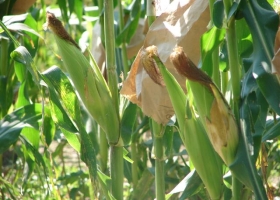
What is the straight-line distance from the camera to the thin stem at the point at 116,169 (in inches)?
51.6

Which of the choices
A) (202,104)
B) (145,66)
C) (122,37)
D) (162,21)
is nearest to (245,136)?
(202,104)

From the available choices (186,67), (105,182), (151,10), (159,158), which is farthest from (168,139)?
(186,67)

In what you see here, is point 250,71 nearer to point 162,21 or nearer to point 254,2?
point 254,2

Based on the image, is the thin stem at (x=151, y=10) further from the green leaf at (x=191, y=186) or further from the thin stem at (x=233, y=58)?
the green leaf at (x=191, y=186)

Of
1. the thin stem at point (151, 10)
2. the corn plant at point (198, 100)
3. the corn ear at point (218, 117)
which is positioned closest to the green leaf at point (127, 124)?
the corn plant at point (198, 100)

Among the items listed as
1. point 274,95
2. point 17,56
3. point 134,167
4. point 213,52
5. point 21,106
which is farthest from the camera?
point 134,167

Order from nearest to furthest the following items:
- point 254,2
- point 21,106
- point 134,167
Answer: point 254,2 < point 21,106 < point 134,167

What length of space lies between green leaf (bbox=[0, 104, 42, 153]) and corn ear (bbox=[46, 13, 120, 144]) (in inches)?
20.9

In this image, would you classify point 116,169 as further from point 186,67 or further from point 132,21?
point 132,21

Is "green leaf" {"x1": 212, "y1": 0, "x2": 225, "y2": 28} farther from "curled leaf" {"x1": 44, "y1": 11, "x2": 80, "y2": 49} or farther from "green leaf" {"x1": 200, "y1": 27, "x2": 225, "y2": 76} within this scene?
"curled leaf" {"x1": 44, "y1": 11, "x2": 80, "y2": 49}

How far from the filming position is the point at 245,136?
1.06 m

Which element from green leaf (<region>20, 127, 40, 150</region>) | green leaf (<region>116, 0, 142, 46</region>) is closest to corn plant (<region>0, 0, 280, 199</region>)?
green leaf (<region>20, 127, 40, 150</region>)

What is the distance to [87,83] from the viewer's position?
1.25 metres

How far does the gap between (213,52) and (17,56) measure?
461 mm
